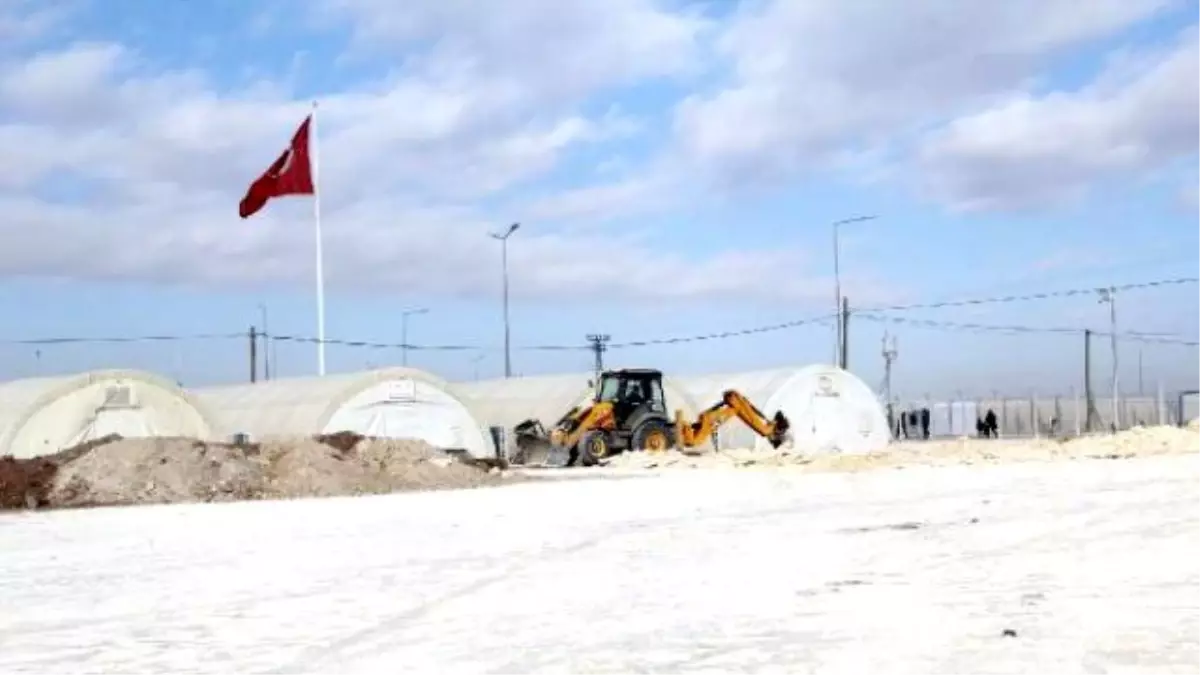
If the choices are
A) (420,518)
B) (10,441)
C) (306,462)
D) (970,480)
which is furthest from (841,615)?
(10,441)

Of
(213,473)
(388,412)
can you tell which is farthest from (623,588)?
(388,412)

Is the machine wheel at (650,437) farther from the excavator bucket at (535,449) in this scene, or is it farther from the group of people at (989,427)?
the group of people at (989,427)

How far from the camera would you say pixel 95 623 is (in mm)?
10812

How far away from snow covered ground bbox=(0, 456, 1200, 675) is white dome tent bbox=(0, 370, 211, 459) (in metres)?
15.2

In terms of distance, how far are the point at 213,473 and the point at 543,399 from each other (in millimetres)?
24965

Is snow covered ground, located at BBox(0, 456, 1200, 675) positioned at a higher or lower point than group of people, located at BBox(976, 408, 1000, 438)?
lower

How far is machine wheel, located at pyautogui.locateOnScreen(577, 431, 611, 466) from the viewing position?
39000 millimetres

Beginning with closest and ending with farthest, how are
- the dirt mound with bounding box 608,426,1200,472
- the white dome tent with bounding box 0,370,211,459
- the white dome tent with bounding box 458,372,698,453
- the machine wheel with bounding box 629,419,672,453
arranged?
the dirt mound with bounding box 608,426,1200,472 < the white dome tent with bounding box 0,370,211,459 < the machine wheel with bounding box 629,419,672,453 < the white dome tent with bounding box 458,372,698,453

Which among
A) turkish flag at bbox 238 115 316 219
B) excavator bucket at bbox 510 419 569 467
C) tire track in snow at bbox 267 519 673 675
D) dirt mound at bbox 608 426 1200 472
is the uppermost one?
turkish flag at bbox 238 115 316 219

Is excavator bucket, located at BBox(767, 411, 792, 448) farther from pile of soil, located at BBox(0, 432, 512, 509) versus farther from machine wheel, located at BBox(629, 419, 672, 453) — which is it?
pile of soil, located at BBox(0, 432, 512, 509)

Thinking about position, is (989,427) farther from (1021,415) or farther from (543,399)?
(543,399)

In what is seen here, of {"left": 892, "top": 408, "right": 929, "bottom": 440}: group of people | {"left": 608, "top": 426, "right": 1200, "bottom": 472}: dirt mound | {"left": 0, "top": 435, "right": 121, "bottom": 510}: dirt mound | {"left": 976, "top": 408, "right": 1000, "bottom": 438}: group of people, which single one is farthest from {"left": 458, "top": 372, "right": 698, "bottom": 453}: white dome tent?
{"left": 0, "top": 435, "right": 121, "bottom": 510}: dirt mound

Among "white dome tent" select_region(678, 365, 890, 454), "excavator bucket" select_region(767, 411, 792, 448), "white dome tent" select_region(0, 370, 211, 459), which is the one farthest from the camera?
"white dome tent" select_region(678, 365, 890, 454)

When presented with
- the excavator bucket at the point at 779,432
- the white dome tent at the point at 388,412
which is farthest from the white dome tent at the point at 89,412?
the excavator bucket at the point at 779,432
